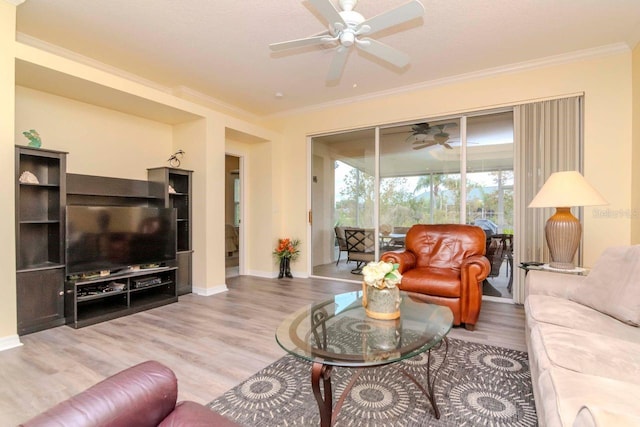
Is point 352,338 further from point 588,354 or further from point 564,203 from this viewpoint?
point 564,203

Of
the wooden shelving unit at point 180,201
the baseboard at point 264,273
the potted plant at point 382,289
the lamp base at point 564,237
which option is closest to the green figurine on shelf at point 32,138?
the wooden shelving unit at point 180,201

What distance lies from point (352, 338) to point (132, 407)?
102 centimetres

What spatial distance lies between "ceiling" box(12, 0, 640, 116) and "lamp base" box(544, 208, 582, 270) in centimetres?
180

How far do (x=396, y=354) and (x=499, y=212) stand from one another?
10.6 ft

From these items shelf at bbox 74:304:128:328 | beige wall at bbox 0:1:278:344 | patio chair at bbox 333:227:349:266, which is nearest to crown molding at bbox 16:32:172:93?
beige wall at bbox 0:1:278:344

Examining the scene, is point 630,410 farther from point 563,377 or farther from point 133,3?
point 133,3

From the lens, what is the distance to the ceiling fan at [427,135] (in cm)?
435

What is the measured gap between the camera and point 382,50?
280cm

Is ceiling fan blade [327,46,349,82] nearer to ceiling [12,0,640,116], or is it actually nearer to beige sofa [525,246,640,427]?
ceiling [12,0,640,116]

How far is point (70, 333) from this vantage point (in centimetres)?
286

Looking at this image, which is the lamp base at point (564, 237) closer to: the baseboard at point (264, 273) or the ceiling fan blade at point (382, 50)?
the ceiling fan blade at point (382, 50)

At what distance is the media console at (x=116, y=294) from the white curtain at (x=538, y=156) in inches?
169

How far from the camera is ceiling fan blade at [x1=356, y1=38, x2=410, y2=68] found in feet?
8.73

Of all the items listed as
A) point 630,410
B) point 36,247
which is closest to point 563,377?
point 630,410
